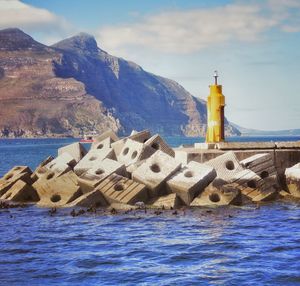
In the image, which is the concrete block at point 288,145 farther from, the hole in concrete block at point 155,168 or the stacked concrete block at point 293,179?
the hole in concrete block at point 155,168

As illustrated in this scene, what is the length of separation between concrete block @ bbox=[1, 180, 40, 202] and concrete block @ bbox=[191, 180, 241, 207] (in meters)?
5.93

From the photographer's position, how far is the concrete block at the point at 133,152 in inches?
727

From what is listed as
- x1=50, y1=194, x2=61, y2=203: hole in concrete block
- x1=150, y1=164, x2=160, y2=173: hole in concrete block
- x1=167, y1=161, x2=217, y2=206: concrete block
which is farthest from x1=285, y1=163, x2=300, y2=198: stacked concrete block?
x1=50, y1=194, x2=61, y2=203: hole in concrete block

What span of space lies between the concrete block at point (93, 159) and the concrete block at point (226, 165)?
3.53 metres

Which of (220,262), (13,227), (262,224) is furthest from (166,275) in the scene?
(13,227)

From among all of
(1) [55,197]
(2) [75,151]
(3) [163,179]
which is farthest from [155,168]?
(2) [75,151]

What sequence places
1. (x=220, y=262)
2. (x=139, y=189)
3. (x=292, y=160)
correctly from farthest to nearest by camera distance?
(x=292, y=160)
(x=139, y=189)
(x=220, y=262)

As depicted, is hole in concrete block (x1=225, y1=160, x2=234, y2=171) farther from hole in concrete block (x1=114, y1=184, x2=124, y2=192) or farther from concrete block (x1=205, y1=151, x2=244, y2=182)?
hole in concrete block (x1=114, y1=184, x2=124, y2=192)

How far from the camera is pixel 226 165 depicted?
1727 centimetres

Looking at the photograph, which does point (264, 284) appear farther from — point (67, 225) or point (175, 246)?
point (67, 225)

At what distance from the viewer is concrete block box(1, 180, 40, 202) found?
1844 centimetres

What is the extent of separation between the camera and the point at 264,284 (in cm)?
866

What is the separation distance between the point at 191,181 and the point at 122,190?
2011 mm

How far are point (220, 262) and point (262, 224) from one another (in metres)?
3.79
